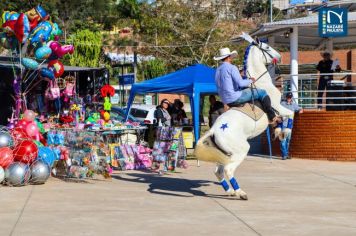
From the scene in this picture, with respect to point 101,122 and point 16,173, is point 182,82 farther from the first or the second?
point 16,173

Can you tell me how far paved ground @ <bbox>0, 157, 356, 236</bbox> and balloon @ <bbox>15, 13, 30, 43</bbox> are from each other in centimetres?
349

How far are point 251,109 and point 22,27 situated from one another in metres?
6.09

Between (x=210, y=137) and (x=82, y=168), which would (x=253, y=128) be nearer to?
(x=210, y=137)

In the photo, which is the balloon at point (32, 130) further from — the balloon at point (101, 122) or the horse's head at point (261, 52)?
the horse's head at point (261, 52)

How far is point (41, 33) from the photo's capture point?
1548cm

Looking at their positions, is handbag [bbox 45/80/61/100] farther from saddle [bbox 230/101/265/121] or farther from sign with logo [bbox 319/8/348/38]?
sign with logo [bbox 319/8/348/38]

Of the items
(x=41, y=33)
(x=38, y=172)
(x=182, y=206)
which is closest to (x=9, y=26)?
(x=41, y=33)

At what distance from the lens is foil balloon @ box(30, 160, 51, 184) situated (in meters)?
12.8

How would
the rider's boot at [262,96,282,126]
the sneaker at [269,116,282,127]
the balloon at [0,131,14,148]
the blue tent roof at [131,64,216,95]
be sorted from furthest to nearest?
the blue tent roof at [131,64,216,95], the balloon at [0,131,14,148], the sneaker at [269,116,282,127], the rider's boot at [262,96,282,126]

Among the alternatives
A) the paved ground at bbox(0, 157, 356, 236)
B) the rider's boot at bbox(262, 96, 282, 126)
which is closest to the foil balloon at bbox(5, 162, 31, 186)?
the paved ground at bbox(0, 157, 356, 236)

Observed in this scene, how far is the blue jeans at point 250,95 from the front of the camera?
11.7 metres

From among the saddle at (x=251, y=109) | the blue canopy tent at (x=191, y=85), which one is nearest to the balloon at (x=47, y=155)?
the saddle at (x=251, y=109)

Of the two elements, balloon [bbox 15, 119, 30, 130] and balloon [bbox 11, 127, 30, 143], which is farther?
balloon [bbox 15, 119, 30, 130]

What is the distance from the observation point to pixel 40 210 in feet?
33.3
